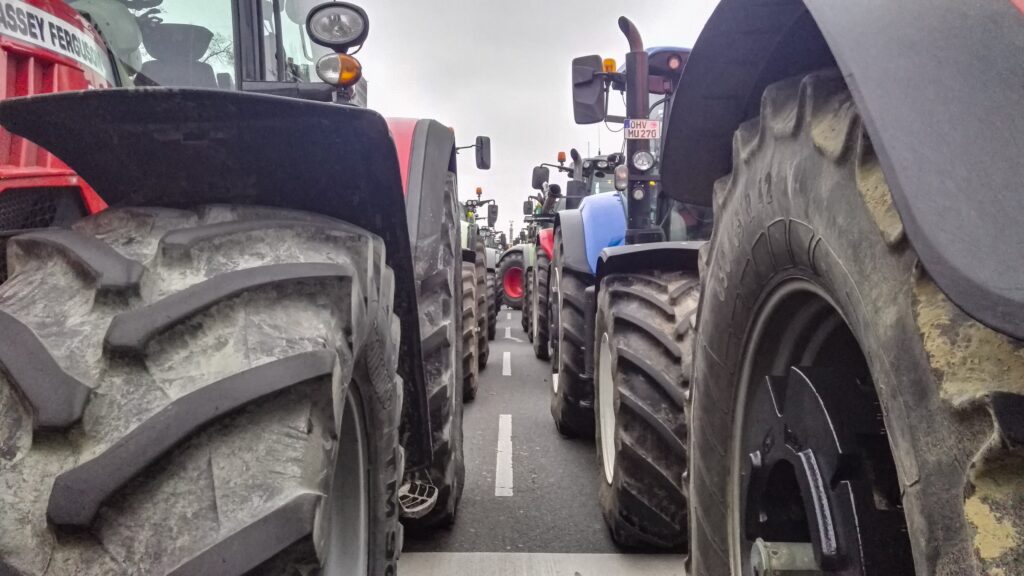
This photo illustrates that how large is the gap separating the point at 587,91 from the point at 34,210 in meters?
3.01

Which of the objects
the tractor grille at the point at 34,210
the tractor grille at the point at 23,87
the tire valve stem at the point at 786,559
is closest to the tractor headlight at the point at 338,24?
the tractor grille at the point at 23,87

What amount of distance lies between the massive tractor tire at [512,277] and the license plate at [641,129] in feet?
31.7

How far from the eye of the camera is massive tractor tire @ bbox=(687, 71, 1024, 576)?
641 mm

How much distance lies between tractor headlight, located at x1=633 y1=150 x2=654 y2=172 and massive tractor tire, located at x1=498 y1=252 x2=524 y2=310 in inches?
373

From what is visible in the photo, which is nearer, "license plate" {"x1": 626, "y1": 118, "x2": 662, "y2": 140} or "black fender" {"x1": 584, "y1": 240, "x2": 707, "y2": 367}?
"black fender" {"x1": 584, "y1": 240, "x2": 707, "y2": 367}

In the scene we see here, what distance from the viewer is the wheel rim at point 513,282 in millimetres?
14758

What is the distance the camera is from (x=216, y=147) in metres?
1.35

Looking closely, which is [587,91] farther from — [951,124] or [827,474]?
[951,124]

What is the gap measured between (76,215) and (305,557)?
3.85ft

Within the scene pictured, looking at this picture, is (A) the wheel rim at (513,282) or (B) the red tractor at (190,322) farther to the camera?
(A) the wheel rim at (513,282)

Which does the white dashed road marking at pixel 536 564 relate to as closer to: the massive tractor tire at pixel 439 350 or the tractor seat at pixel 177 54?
the massive tractor tire at pixel 439 350

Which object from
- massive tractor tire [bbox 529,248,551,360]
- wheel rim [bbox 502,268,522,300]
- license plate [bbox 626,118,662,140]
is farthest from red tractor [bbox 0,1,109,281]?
wheel rim [bbox 502,268,522,300]

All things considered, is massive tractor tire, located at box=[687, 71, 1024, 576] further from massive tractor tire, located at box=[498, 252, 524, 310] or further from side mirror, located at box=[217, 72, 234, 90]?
massive tractor tire, located at box=[498, 252, 524, 310]

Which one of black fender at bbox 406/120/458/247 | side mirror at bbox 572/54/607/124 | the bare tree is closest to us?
the bare tree
